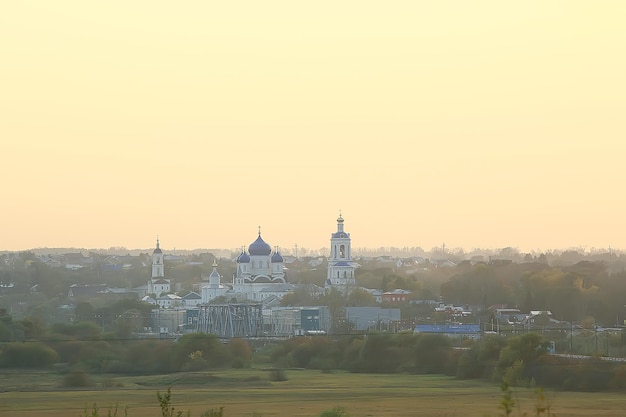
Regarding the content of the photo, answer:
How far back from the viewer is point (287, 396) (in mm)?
44188

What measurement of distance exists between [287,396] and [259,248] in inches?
2696

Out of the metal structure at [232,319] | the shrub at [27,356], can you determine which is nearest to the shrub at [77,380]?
the shrub at [27,356]

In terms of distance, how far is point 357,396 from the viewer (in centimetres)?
4369

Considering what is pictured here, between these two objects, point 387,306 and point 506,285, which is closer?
point 387,306

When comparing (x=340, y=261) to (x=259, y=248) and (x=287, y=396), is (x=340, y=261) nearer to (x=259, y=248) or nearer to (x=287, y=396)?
(x=259, y=248)

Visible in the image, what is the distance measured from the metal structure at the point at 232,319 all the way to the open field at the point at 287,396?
31.1m

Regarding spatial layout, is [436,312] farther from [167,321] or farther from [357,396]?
[357,396]

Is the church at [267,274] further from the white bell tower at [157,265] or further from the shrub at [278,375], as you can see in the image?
the shrub at [278,375]

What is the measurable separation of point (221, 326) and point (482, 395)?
144 ft

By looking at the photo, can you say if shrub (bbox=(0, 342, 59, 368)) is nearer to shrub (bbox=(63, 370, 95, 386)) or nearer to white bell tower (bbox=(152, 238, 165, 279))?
shrub (bbox=(63, 370, 95, 386))

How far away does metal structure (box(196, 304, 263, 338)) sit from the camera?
8606 cm

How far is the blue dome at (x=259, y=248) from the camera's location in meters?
113

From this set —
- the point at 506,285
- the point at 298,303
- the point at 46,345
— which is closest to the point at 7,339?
the point at 46,345

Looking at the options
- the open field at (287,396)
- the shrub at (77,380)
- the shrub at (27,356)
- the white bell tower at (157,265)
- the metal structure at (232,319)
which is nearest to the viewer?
the open field at (287,396)
